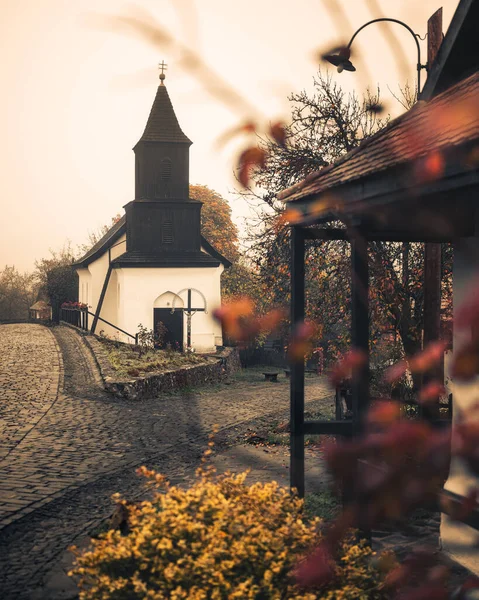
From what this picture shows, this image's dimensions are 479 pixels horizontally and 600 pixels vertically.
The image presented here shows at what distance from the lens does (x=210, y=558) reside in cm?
362

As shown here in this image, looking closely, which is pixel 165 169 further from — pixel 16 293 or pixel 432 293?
pixel 16 293

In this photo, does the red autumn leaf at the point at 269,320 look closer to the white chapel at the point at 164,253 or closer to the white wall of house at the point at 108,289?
the white chapel at the point at 164,253

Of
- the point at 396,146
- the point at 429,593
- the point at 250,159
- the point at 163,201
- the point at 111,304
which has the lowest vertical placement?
the point at 429,593

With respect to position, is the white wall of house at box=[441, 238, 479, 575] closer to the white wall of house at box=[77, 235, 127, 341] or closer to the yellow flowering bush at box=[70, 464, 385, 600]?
the yellow flowering bush at box=[70, 464, 385, 600]

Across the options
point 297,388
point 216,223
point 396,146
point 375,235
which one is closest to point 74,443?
point 297,388

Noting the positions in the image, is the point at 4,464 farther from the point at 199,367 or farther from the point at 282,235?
the point at 199,367

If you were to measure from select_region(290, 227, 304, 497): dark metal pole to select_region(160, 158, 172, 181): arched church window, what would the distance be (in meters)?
30.7

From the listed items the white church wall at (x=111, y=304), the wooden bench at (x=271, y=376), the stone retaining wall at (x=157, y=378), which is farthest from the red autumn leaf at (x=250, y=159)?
the white church wall at (x=111, y=304)

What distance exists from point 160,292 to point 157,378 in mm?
16578

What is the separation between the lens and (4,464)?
1012cm

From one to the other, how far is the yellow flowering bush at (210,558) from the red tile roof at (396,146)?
7.56 feet

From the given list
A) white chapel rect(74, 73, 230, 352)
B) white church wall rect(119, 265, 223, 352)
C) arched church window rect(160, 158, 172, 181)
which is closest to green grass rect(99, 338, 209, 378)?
white church wall rect(119, 265, 223, 352)

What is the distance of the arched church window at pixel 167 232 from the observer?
122 ft

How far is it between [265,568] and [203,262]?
32.8m
